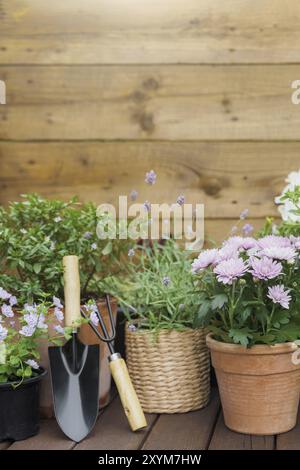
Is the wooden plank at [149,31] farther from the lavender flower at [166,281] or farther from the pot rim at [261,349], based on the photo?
the pot rim at [261,349]

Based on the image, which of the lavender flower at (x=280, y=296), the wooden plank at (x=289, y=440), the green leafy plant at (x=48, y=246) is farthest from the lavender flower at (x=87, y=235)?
the wooden plank at (x=289, y=440)

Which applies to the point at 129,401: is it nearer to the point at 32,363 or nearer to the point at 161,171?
the point at 32,363

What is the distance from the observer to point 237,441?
1.73 meters

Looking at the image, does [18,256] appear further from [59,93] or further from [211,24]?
[211,24]

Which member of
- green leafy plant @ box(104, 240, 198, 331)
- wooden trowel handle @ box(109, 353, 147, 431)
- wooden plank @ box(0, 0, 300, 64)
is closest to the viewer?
wooden trowel handle @ box(109, 353, 147, 431)

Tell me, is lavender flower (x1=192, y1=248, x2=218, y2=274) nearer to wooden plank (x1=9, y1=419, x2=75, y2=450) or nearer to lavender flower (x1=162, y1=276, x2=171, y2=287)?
lavender flower (x1=162, y1=276, x2=171, y2=287)

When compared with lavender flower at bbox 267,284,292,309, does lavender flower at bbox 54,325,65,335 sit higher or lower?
lower

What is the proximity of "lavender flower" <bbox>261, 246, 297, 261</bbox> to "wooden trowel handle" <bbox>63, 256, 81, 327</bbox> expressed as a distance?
1.61 ft

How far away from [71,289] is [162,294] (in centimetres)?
27

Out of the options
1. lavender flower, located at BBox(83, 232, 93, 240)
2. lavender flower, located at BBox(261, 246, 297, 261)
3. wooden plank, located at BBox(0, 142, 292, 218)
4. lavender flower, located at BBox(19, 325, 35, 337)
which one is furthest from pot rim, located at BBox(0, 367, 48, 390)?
wooden plank, located at BBox(0, 142, 292, 218)

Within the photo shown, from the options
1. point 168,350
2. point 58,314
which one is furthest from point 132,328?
point 58,314

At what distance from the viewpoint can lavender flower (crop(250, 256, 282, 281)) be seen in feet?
5.49
